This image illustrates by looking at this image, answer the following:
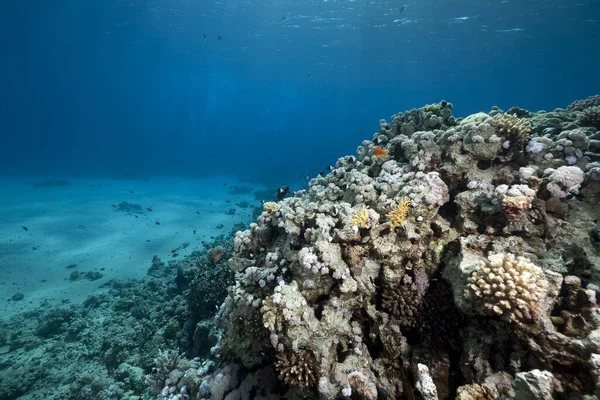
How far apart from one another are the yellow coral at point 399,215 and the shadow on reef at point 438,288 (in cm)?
2

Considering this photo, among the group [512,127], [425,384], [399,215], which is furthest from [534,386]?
[512,127]

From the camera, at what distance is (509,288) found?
3346mm

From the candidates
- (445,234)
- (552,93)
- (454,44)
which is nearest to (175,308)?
(445,234)

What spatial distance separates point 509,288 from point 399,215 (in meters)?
1.79

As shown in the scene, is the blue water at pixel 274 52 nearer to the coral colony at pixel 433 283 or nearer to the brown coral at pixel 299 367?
the coral colony at pixel 433 283

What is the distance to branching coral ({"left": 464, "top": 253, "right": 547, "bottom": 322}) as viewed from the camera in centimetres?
329

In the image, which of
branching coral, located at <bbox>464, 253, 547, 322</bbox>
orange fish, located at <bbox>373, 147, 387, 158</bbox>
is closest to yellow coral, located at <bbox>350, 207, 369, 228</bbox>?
branching coral, located at <bbox>464, 253, 547, 322</bbox>

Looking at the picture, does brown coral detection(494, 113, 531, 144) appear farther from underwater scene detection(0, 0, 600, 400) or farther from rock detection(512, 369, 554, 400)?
rock detection(512, 369, 554, 400)

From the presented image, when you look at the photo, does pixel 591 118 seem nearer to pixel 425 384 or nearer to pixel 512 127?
pixel 512 127

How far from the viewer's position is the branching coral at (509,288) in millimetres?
3293

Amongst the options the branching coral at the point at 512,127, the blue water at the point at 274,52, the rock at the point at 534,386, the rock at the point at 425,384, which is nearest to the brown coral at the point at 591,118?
the branching coral at the point at 512,127

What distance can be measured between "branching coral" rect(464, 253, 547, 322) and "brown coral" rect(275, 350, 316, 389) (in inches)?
99.0

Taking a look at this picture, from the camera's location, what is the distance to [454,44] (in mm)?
40281

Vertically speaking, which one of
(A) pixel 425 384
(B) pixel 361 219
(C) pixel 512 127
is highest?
(C) pixel 512 127
